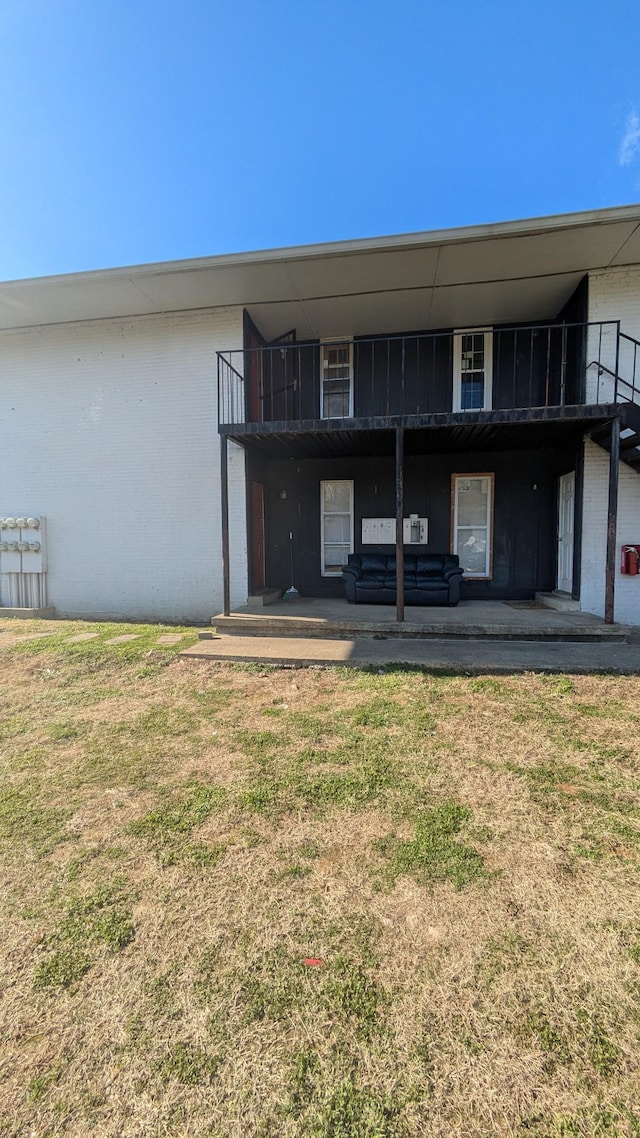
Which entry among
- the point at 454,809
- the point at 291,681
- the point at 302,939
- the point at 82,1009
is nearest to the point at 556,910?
the point at 454,809

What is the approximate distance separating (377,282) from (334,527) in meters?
4.09

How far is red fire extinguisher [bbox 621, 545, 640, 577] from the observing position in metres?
7.11

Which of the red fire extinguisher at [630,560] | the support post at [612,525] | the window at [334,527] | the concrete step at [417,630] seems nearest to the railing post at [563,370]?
the support post at [612,525]

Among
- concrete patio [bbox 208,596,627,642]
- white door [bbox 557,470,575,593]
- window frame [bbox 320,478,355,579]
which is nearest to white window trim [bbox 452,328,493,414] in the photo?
white door [bbox 557,470,575,593]

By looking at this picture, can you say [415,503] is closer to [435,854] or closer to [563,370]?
[563,370]

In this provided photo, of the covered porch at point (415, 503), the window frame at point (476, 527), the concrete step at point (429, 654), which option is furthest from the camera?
the window frame at point (476, 527)

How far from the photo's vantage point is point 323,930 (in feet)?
5.90

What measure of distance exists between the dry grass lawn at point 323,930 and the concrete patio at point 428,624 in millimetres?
2407

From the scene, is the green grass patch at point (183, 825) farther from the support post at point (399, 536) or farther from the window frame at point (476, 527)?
the window frame at point (476, 527)

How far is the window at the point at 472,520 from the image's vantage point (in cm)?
870

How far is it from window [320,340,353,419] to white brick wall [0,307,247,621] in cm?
179

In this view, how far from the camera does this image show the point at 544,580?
8.57 m

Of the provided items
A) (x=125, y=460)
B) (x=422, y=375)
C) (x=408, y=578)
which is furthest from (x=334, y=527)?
(x=125, y=460)

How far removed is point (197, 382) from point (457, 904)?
8.21 meters
